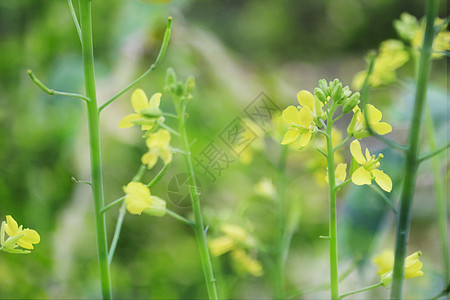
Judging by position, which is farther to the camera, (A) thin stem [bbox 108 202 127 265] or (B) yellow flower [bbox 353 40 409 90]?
(B) yellow flower [bbox 353 40 409 90]

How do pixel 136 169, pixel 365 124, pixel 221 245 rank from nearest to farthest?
1. pixel 365 124
2. pixel 221 245
3. pixel 136 169

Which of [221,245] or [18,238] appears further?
[221,245]

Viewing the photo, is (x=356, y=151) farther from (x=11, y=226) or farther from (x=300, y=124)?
(x=11, y=226)

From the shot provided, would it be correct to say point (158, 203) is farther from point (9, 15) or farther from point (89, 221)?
point (9, 15)

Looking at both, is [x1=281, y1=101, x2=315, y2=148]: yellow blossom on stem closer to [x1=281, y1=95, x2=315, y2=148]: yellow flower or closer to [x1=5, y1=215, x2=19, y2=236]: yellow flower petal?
[x1=281, y1=95, x2=315, y2=148]: yellow flower

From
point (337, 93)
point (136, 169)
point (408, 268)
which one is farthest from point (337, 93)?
point (136, 169)

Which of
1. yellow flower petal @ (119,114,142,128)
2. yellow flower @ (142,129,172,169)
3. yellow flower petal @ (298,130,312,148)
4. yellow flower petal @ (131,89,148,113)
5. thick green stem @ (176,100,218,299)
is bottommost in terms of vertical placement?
thick green stem @ (176,100,218,299)

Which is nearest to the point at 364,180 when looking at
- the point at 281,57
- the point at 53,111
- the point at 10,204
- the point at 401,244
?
the point at 401,244

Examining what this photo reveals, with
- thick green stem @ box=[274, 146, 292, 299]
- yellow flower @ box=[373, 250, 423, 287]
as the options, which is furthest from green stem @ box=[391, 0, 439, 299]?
thick green stem @ box=[274, 146, 292, 299]
